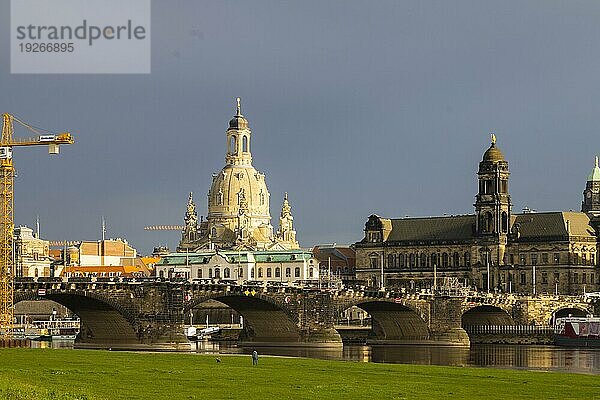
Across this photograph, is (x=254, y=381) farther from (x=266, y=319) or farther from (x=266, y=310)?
(x=266, y=319)

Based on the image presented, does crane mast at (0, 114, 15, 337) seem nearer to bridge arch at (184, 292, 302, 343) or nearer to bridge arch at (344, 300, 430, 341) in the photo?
bridge arch at (184, 292, 302, 343)

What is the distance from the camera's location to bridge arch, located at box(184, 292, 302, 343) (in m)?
148

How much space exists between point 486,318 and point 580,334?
1193 inches

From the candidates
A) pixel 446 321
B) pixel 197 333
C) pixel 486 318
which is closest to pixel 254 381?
pixel 446 321

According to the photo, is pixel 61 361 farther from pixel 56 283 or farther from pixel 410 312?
pixel 410 312

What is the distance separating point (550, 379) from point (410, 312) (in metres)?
97.5

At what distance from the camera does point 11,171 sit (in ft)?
414

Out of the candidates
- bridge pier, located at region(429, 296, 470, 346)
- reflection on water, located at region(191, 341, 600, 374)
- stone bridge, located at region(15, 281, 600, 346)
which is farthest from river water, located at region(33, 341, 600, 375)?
stone bridge, located at region(15, 281, 600, 346)

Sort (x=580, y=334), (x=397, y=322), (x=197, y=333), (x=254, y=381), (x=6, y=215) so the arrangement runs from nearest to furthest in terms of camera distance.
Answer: (x=254, y=381) < (x=6, y=215) < (x=580, y=334) < (x=397, y=322) < (x=197, y=333)

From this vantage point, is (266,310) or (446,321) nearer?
(266,310)

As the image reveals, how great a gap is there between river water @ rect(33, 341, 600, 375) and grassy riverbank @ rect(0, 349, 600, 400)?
1154 inches

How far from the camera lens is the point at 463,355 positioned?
14012 centimetres

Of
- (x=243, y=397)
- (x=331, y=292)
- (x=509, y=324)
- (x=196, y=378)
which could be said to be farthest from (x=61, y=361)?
(x=509, y=324)

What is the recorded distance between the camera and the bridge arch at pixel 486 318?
7662 inches
